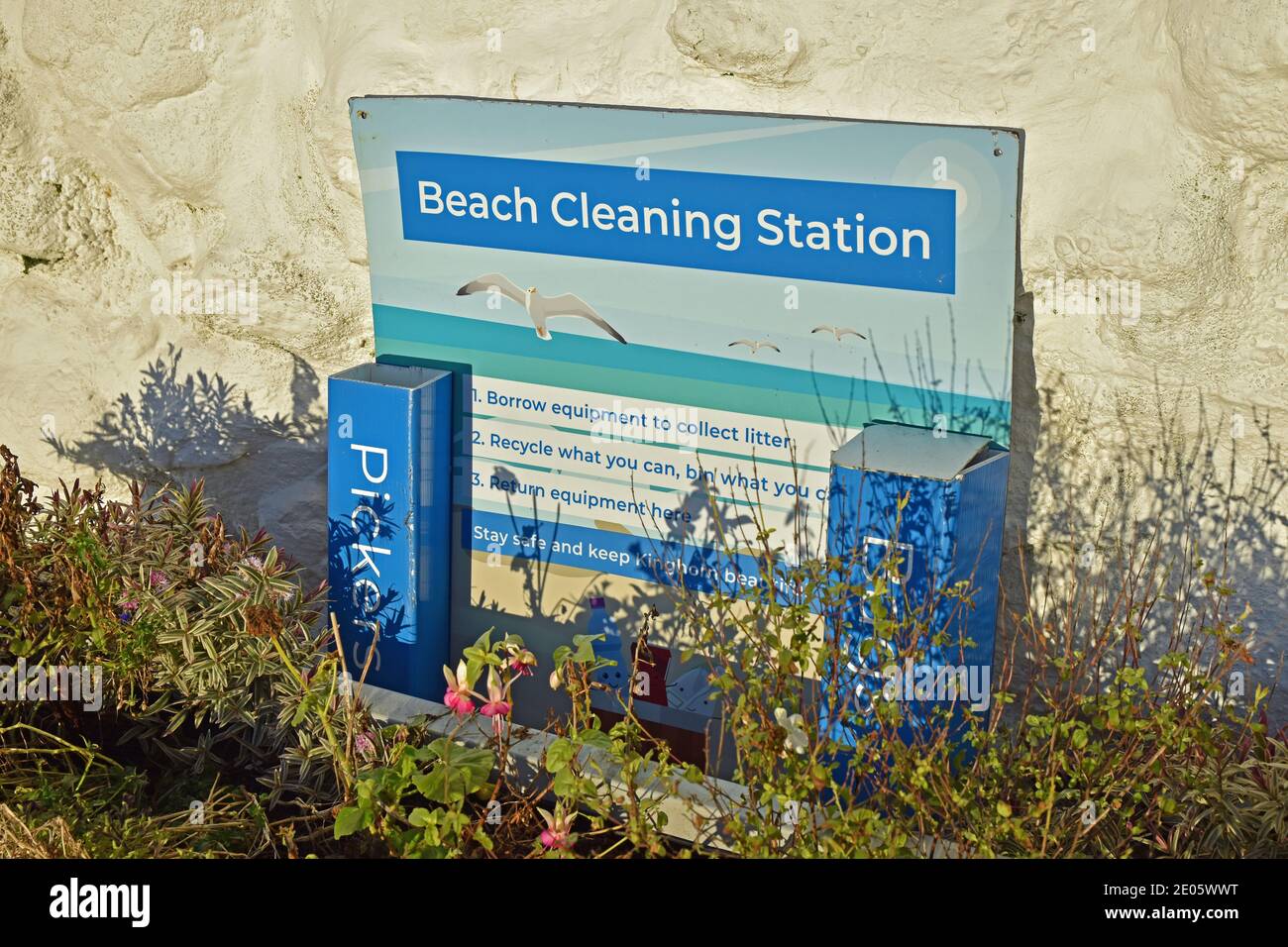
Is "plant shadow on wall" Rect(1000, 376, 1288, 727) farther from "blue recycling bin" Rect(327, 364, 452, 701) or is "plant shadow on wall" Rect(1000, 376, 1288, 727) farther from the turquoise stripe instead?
"blue recycling bin" Rect(327, 364, 452, 701)

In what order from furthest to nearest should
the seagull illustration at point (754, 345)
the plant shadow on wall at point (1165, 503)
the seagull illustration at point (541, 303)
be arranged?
the seagull illustration at point (541, 303)
the seagull illustration at point (754, 345)
the plant shadow on wall at point (1165, 503)

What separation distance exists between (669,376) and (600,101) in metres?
0.87

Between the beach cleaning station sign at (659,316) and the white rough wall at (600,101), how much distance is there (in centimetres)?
18

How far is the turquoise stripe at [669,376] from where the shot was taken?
13.4 ft

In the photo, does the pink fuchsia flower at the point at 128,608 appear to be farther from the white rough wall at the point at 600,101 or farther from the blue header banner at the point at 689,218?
the blue header banner at the point at 689,218

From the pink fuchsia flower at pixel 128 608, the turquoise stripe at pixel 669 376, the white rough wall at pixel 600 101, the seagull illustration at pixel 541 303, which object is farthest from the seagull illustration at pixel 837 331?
the pink fuchsia flower at pixel 128 608

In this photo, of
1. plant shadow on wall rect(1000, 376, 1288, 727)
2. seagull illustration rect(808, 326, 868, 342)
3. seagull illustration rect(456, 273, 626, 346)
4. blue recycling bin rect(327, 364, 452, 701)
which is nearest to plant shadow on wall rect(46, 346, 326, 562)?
blue recycling bin rect(327, 364, 452, 701)

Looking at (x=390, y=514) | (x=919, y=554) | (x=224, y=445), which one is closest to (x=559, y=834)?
(x=919, y=554)

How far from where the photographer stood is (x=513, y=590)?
192 inches

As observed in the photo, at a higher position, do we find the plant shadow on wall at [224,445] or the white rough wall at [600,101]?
the white rough wall at [600,101]

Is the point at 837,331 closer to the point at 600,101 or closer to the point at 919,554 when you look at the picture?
the point at 919,554

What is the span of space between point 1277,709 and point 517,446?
252 centimetres
